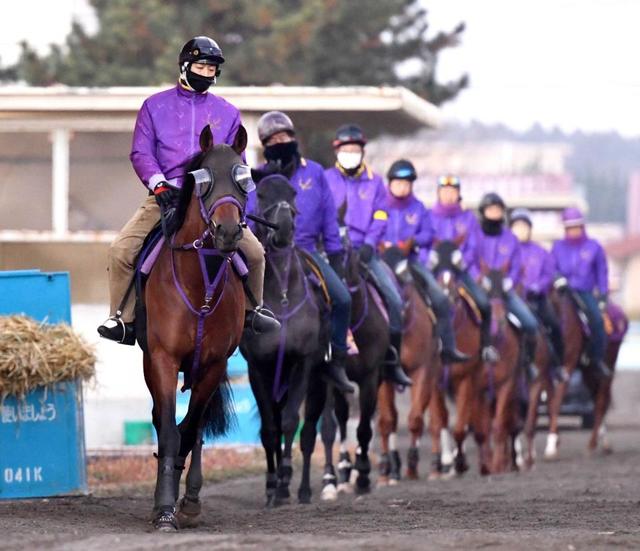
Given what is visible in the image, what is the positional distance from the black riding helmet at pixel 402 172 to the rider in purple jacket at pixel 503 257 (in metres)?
2.59

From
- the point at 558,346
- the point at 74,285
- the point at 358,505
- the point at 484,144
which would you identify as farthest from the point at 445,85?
the point at 484,144

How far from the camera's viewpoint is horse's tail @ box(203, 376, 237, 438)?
12359 mm

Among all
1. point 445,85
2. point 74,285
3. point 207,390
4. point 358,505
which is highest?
point 445,85

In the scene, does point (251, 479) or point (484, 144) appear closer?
point (251, 479)

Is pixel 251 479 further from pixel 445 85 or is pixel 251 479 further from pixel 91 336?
pixel 445 85

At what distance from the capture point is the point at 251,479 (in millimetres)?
17797

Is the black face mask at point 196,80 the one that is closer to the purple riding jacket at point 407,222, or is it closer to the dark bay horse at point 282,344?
the dark bay horse at point 282,344

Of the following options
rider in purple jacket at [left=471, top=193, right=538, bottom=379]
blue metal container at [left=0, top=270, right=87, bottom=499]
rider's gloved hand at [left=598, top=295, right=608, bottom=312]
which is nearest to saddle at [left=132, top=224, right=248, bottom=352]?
blue metal container at [left=0, top=270, right=87, bottom=499]

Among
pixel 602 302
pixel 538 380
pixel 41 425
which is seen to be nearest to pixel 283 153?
pixel 41 425

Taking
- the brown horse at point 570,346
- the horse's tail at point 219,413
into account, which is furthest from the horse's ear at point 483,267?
the horse's tail at point 219,413

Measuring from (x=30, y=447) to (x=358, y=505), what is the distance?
2.43 metres

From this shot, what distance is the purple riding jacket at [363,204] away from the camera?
16.4 meters

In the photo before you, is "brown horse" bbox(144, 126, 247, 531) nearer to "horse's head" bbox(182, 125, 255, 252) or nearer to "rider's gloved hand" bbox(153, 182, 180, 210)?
"horse's head" bbox(182, 125, 255, 252)

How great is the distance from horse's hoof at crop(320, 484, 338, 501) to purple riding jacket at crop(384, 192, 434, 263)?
141 inches
